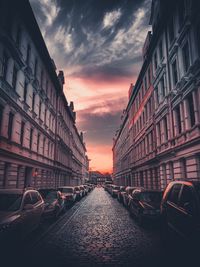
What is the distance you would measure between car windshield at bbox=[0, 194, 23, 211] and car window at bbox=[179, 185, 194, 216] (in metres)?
4.35

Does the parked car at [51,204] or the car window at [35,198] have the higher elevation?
the car window at [35,198]

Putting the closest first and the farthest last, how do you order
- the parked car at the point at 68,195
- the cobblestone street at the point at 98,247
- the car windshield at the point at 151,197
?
the cobblestone street at the point at 98,247, the car windshield at the point at 151,197, the parked car at the point at 68,195

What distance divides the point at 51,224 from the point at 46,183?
55.2 ft

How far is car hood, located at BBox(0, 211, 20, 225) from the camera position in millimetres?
5573

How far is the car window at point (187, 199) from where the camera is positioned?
4540mm

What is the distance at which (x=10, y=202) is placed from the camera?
6922 mm

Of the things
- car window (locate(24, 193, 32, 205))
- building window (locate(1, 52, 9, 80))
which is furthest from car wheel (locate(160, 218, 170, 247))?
building window (locate(1, 52, 9, 80))

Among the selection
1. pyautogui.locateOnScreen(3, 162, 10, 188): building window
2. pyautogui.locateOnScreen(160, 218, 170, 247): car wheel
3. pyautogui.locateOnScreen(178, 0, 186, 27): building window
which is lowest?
pyautogui.locateOnScreen(160, 218, 170, 247): car wheel

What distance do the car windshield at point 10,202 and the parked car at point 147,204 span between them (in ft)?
17.2

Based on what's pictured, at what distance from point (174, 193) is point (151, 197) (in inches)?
227

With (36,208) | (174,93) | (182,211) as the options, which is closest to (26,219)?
(36,208)

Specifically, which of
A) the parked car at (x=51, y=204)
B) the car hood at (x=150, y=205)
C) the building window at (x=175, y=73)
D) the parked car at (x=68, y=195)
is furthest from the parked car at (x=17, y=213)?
the building window at (x=175, y=73)

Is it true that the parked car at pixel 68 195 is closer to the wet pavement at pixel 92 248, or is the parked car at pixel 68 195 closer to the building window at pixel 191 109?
the wet pavement at pixel 92 248

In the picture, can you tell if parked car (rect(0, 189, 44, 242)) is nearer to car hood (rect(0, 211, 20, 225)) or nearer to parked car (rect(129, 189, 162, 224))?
car hood (rect(0, 211, 20, 225))
